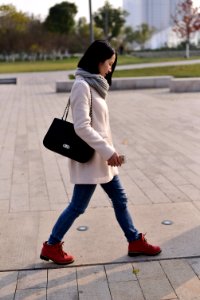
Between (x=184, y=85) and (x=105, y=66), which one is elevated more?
(x=105, y=66)

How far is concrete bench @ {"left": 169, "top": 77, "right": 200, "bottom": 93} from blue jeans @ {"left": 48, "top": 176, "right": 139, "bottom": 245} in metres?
14.2

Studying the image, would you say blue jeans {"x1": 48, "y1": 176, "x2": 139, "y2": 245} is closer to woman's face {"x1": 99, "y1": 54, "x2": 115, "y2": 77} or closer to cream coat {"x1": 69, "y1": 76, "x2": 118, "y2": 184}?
cream coat {"x1": 69, "y1": 76, "x2": 118, "y2": 184}

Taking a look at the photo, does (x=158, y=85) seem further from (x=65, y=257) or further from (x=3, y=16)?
(x=3, y=16)

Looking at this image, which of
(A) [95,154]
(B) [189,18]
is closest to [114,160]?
(A) [95,154]

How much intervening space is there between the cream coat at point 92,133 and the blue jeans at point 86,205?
9 cm

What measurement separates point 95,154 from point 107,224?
1.18 meters

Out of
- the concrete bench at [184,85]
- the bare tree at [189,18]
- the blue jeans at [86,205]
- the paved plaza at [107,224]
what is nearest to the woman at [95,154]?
the blue jeans at [86,205]

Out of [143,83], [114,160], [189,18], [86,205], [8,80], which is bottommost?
[8,80]

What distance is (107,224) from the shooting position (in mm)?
4160

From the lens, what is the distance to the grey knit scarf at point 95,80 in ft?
10.1

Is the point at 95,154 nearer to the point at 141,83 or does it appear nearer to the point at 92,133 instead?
the point at 92,133

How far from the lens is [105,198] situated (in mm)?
4938

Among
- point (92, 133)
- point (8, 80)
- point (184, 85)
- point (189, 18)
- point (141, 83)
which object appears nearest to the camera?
point (92, 133)

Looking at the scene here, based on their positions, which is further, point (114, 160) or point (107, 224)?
point (107, 224)
